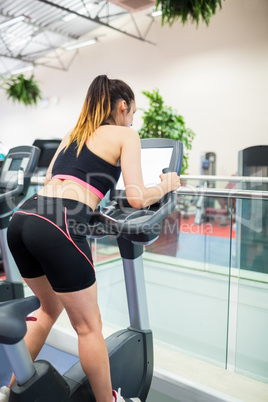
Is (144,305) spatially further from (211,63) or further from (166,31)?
(166,31)

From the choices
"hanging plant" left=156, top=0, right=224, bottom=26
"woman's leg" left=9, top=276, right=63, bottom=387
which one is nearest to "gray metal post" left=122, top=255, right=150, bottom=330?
"woman's leg" left=9, top=276, right=63, bottom=387

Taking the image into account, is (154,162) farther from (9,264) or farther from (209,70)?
(209,70)

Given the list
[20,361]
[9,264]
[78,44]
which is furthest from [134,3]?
[20,361]

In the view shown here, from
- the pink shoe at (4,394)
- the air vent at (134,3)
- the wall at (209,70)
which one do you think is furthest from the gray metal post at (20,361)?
the wall at (209,70)

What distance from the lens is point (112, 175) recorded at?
117cm

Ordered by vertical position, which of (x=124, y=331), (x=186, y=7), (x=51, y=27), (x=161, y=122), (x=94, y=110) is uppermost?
(x=51, y=27)

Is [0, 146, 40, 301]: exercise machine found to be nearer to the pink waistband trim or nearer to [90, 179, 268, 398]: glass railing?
[90, 179, 268, 398]: glass railing

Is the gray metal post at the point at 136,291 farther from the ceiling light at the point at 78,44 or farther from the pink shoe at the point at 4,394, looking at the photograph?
→ the ceiling light at the point at 78,44

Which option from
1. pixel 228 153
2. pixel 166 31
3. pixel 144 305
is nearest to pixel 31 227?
pixel 144 305

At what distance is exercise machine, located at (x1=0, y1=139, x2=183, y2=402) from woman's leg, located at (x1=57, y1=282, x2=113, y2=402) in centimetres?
12

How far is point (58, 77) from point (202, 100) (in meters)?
5.02

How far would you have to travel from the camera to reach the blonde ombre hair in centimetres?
119

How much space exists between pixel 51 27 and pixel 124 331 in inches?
381

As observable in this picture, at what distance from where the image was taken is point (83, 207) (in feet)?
3.71
